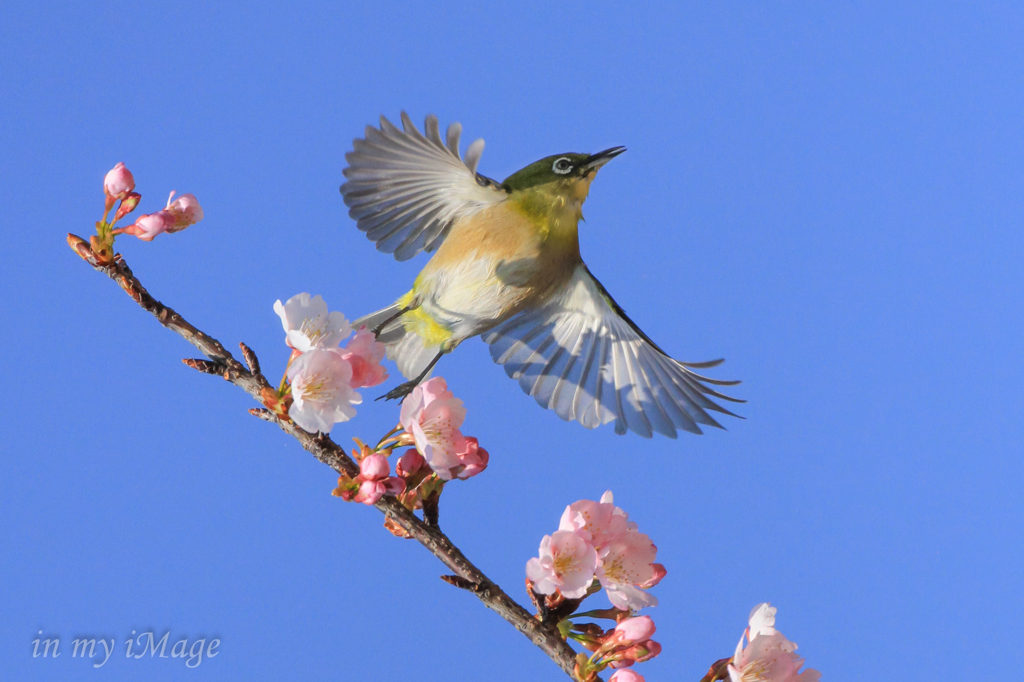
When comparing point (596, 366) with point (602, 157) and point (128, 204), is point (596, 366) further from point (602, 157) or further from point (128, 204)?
point (128, 204)

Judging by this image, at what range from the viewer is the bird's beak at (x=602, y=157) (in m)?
1.88

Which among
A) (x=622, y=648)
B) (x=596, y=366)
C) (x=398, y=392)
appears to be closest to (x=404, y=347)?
(x=398, y=392)

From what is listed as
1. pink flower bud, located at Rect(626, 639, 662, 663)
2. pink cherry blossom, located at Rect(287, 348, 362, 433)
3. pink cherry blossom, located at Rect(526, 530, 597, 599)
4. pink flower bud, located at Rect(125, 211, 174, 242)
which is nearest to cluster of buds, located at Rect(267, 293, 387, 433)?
pink cherry blossom, located at Rect(287, 348, 362, 433)

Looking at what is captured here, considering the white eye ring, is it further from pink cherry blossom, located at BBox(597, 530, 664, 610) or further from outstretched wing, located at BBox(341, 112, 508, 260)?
pink cherry blossom, located at BBox(597, 530, 664, 610)

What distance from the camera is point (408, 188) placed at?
1895mm

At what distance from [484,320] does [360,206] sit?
0.44 m

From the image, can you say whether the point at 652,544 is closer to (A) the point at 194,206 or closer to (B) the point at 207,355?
(B) the point at 207,355

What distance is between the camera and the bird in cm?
179

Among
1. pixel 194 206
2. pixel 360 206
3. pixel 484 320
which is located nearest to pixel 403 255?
pixel 360 206

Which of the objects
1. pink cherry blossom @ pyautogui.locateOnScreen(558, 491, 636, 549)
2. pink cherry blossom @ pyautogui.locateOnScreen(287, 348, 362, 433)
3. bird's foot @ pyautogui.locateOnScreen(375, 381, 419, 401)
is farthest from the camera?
bird's foot @ pyautogui.locateOnScreen(375, 381, 419, 401)

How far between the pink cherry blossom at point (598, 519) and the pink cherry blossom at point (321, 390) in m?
0.37

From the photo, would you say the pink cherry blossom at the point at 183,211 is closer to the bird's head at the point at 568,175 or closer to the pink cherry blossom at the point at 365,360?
the pink cherry blossom at the point at 365,360

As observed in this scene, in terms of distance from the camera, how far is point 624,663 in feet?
3.97

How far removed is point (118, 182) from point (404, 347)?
84 cm
